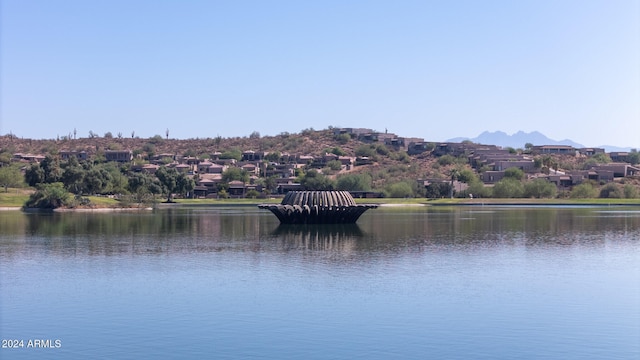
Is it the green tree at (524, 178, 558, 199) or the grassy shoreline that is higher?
the green tree at (524, 178, 558, 199)

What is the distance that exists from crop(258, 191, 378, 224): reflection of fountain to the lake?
1838cm

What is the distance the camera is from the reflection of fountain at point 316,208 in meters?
83.6

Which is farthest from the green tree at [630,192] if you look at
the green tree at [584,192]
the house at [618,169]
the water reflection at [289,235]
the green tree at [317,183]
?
the water reflection at [289,235]

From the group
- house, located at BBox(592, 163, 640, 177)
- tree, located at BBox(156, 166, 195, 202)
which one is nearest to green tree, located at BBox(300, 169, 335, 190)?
tree, located at BBox(156, 166, 195, 202)

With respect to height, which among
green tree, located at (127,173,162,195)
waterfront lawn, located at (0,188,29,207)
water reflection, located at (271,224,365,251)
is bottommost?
water reflection, located at (271,224,365,251)

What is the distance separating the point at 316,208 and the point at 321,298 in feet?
156

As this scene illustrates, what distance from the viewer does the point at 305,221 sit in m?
84.9

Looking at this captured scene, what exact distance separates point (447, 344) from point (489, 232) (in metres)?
48.5

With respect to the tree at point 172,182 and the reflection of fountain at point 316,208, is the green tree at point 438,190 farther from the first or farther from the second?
the reflection of fountain at point 316,208

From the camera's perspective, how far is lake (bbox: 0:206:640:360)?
2722cm

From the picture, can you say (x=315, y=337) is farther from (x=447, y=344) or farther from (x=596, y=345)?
(x=596, y=345)

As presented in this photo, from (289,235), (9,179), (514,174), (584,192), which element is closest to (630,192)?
(584,192)

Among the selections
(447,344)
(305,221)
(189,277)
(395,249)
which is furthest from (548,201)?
(447,344)

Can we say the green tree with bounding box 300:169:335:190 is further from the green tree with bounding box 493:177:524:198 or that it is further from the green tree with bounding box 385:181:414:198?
the green tree with bounding box 493:177:524:198
